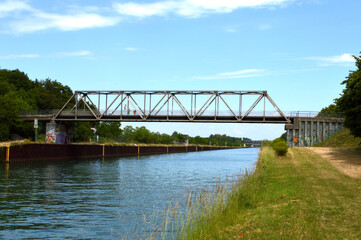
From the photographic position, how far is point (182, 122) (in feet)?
293

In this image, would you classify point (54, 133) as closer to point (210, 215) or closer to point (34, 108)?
point (34, 108)

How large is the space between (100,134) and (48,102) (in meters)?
19.6

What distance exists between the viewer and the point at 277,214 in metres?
15.5

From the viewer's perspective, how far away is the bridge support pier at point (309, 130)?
86812mm

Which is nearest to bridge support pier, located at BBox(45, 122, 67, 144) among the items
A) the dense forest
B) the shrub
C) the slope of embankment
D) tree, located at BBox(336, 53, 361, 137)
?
the dense forest

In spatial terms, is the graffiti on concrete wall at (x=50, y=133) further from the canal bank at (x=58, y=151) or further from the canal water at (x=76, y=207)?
the canal water at (x=76, y=207)

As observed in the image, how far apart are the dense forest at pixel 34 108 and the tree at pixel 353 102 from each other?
66741 mm

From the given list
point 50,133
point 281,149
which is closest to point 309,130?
point 281,149

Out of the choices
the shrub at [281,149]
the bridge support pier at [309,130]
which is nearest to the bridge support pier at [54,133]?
the bridge support pier at [309,130]

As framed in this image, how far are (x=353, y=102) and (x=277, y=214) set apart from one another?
30261mm

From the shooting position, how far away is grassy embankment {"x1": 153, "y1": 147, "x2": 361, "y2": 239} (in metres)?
12.5

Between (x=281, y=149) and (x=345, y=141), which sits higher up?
(x=345, y=141)

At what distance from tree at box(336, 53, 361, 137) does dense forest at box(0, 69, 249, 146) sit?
219 feet

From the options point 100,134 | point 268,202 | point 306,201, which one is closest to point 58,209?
point 268,202
